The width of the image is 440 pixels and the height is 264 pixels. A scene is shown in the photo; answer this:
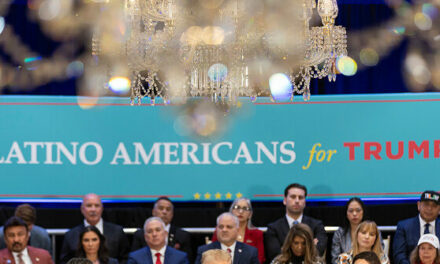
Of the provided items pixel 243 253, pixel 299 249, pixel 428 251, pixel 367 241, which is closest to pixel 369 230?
pixel 367 241

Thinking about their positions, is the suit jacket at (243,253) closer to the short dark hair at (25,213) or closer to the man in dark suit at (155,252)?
the man in dark suit at (155,252)

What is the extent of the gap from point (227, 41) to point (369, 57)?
→ 3696 millimetres

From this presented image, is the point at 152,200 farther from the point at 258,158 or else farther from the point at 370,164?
the point at 370,164

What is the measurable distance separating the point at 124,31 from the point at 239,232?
2.53m

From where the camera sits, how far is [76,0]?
802 centimetres

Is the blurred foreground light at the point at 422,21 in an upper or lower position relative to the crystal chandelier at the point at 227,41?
upper

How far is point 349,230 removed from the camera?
695 cm

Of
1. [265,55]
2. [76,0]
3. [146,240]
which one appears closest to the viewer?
[265,55]

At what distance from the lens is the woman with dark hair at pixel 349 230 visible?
22.6 ft

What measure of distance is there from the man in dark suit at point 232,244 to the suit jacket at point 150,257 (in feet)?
0.43

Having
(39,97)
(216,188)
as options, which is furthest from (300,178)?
(39,97)

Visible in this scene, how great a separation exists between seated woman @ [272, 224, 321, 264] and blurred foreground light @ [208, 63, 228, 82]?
1805mm

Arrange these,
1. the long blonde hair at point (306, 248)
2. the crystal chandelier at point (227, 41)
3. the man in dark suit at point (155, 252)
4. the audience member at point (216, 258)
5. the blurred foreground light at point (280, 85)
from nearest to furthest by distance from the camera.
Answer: the audience member at point (216, 258), the crystal chandelier at point (227, 41), the blurred foreground light at point (280, 85), the long blonde hair at point (306, 248), the man in dark suit at point (155, 252)

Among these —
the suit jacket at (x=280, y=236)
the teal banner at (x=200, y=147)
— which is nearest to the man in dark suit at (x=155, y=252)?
the suit jacket at (x=280, y=236)
